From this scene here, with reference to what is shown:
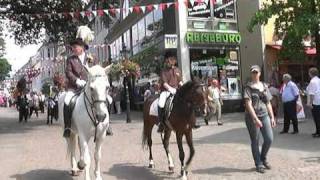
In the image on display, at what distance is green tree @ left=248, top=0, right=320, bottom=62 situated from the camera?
877 inches

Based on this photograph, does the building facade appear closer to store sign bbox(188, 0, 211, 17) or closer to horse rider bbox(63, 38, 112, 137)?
store sign bbox(188, 0, 211, 17)

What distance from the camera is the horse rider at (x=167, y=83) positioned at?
446 inches

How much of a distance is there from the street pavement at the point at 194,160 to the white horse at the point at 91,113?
5.29 feet

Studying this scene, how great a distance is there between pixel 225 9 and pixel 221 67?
3.15 m

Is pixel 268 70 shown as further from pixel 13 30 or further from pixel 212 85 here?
pixel 13 30

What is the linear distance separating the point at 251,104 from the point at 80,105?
3223mm

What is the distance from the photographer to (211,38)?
99.2ft

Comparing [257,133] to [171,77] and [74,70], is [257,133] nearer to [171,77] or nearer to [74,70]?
[171,77]

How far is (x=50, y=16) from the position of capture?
25.9 m

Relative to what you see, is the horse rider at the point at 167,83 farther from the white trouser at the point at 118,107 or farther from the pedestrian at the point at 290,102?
the white trouser at the point at 118,107

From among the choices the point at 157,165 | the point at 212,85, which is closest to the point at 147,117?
the point at 157,165

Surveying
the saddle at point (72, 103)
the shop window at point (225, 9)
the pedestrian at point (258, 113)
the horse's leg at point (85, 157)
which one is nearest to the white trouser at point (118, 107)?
the shop window at point (225, 9)

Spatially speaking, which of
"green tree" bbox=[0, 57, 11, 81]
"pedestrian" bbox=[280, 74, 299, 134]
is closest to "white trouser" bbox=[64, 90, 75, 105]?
"pedestrian" bbox=[280, 74, 299, 134]

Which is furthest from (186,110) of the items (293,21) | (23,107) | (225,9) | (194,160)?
(23,107)
